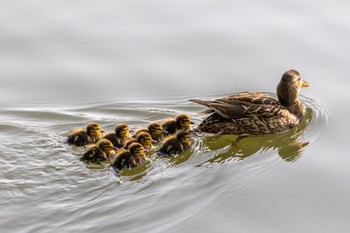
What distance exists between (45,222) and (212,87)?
2.52 m

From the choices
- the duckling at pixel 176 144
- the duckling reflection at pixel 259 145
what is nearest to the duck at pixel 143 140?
the duckling at pixel 176 144

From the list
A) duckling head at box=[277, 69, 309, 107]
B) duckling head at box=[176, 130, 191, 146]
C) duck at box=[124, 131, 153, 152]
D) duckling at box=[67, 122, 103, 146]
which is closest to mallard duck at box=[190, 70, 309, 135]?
duckling head at box=[277, 69, 309, 107]

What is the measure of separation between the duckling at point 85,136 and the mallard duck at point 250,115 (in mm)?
902

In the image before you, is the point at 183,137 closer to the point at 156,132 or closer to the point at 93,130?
the point at 156,132

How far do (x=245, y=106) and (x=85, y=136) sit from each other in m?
1.37

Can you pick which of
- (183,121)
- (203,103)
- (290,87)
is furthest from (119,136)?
(290,87)

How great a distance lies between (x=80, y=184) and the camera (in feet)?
19.2

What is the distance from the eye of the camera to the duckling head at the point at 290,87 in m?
7.02

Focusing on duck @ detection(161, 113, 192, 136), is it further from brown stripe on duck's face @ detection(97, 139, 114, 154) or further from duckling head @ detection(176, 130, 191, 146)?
brown stripe on duck's face @ detection(97, 139, 114, 154)

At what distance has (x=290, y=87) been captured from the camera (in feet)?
23.0

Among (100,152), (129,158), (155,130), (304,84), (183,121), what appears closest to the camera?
(129,158)

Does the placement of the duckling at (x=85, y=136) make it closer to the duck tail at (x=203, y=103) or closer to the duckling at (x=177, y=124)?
the duckling at (x=177, y=124)

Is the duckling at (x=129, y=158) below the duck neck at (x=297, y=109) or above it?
below

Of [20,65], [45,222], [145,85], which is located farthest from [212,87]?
[45,222]
